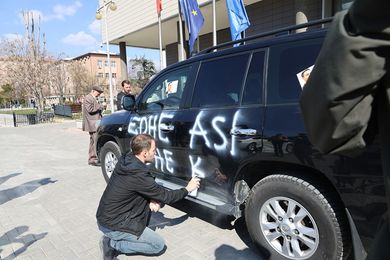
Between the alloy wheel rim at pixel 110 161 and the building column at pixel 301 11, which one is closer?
the alloy wheel rim at pixel 110 161

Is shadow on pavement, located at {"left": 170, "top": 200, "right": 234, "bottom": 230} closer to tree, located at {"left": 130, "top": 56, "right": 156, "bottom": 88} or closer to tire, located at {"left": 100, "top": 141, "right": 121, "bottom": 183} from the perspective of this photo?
tire, located at {"left": 100, "top": 141, "right": 121, "bottom": 183}

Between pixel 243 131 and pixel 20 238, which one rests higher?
pixel 243 131

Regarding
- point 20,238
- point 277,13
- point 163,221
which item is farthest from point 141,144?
point 277,13

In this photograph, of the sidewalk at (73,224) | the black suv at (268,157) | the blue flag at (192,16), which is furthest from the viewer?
the blue flag at (192,16)

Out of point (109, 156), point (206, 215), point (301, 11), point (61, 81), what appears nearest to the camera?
point (206, 215)

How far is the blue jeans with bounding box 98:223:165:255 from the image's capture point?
122 inches

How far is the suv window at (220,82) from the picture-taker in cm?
322

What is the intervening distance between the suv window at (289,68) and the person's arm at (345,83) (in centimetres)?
162

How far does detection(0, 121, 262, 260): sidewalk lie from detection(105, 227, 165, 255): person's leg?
179 mm

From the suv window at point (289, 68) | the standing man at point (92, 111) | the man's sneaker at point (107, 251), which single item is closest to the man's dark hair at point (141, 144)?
the man's sneaker at point (107, 251)

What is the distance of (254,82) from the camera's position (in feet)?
10.0

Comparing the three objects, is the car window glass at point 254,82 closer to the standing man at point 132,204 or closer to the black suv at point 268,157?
the black suv at point 268,157

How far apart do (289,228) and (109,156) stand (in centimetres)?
342

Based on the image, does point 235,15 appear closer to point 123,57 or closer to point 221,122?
point 221,122
